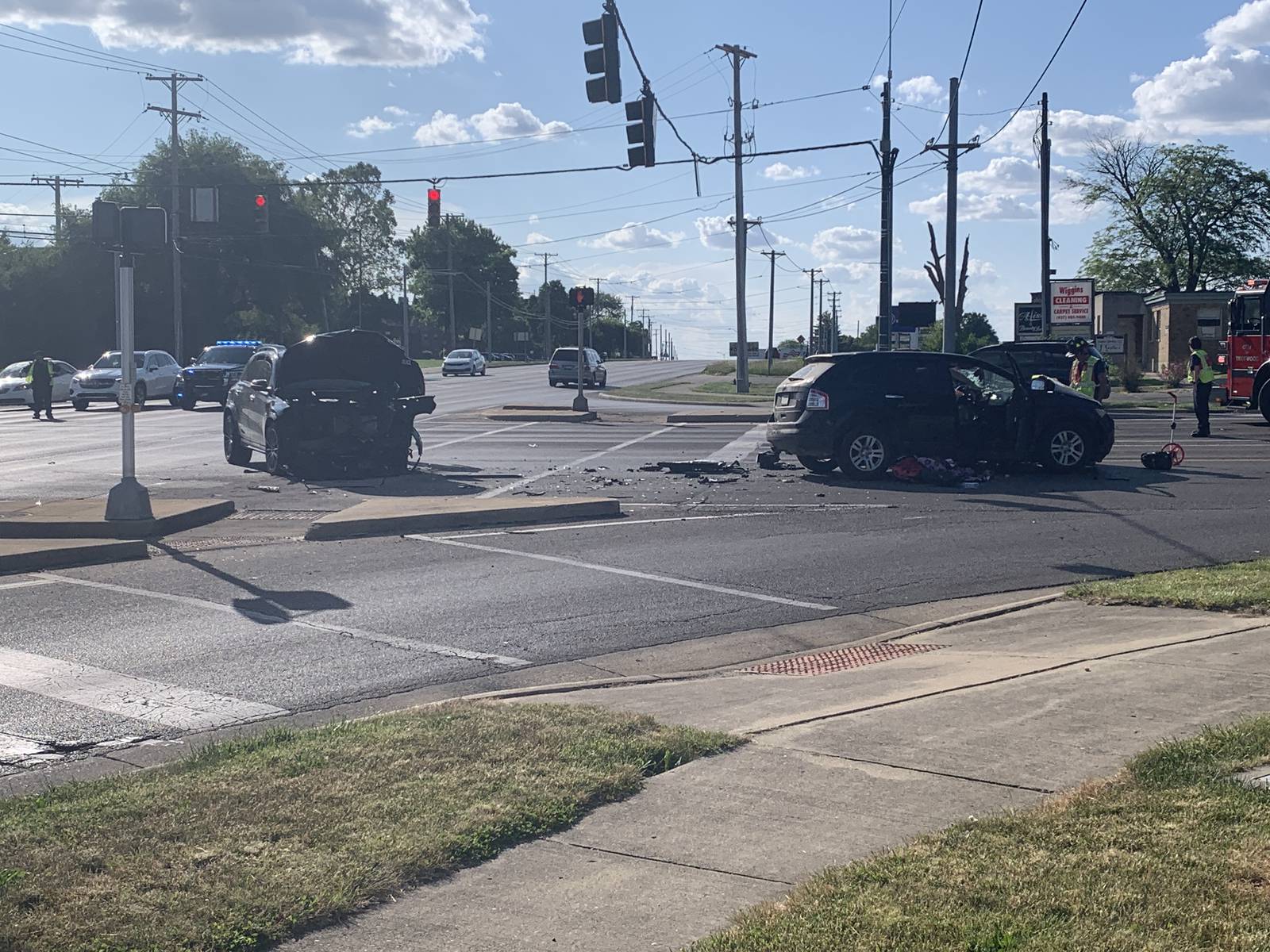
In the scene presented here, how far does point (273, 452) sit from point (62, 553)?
24.3 feet

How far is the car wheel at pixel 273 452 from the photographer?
18625 mm

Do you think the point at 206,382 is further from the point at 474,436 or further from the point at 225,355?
the point at 474,436

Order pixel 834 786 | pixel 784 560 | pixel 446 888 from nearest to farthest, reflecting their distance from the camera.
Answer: pixel 446 888 → pixel 834 786 → pixel 784 560

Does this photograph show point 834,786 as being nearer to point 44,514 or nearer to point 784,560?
point 784,560

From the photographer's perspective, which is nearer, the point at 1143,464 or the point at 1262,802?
the point at 1262,802

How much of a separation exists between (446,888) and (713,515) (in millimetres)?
10499

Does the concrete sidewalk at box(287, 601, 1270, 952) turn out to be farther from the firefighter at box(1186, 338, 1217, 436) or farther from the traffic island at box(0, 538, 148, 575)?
the firefighter at box(1186, 338, 1217, 436)

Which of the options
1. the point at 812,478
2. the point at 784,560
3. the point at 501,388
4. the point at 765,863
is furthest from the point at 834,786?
the point at 501,388

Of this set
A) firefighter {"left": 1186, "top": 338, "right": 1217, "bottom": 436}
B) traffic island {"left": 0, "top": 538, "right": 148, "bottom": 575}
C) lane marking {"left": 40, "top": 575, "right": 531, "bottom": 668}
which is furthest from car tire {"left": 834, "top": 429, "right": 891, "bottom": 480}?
lane marking {"left": 40, "top": 575, "right": 531, "bottom": 668}

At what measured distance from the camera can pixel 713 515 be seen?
14.7m

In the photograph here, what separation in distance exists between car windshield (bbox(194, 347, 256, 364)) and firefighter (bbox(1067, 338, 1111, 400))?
80.9ft

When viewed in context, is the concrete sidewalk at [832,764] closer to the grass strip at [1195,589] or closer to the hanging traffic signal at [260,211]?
the grass strip at [1195,589]

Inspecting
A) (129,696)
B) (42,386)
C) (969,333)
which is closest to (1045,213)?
(42,386)

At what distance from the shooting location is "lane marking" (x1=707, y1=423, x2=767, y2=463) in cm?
2194
